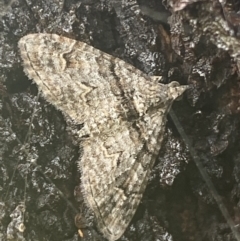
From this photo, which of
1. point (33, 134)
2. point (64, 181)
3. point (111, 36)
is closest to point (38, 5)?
point (111, 36)

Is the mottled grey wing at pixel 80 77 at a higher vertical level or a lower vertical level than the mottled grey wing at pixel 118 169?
higher

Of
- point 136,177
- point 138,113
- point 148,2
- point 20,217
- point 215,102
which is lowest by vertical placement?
point 20,217

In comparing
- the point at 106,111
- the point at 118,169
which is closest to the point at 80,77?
the point at 106,111

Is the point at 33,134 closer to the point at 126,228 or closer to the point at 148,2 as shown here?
the point at 126,228

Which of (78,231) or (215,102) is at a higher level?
(215,102)
